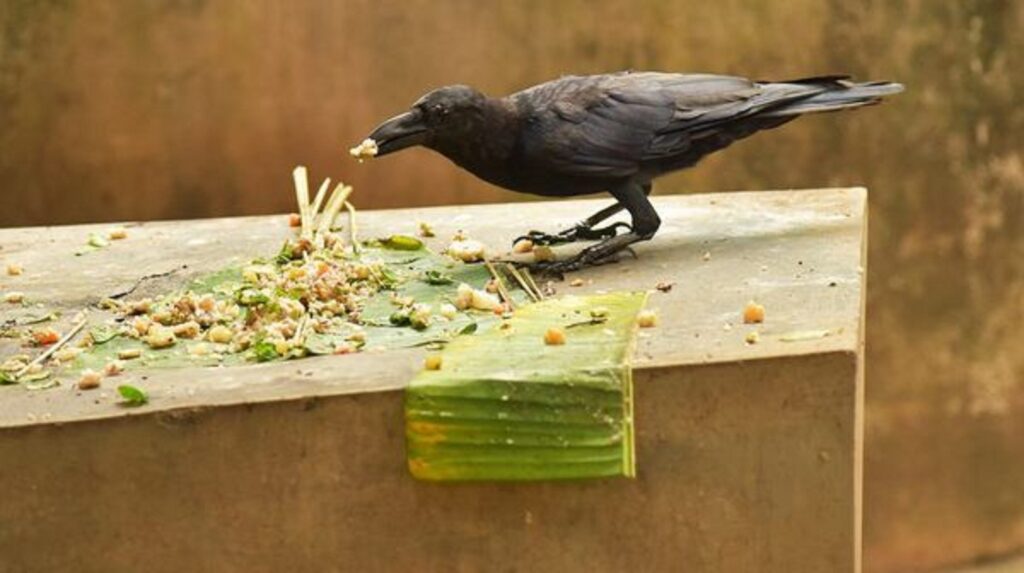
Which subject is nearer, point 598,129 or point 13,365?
point 13,365

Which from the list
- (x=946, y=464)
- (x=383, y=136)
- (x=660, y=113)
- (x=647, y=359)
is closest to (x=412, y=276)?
(x=383, y=136)

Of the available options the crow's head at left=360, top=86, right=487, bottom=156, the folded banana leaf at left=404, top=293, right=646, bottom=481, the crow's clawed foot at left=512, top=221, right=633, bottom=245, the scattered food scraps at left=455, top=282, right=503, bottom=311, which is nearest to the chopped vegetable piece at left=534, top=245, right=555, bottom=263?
the crow's clawed foot at left=512, top=221, right=633, bottom=245

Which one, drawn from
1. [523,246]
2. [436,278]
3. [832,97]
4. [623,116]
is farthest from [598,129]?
[832,97]

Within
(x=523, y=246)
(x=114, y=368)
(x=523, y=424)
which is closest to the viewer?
(x=523, y=424)

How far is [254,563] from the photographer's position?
294 cm

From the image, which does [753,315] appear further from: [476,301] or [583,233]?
[583,233]

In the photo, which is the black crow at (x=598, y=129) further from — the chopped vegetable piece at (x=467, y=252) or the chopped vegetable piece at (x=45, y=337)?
the chopped vegetable piece at (x=45, y=337)

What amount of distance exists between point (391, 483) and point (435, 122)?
3.76 feet

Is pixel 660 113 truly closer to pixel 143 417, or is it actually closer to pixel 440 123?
pixel 440 123

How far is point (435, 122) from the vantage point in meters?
3.86

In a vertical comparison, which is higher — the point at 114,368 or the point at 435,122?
the point at 435,122

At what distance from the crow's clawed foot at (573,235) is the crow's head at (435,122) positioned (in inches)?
17.1

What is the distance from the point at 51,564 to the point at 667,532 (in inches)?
39.5

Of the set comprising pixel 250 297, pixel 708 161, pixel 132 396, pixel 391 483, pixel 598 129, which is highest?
pixel 598 129
